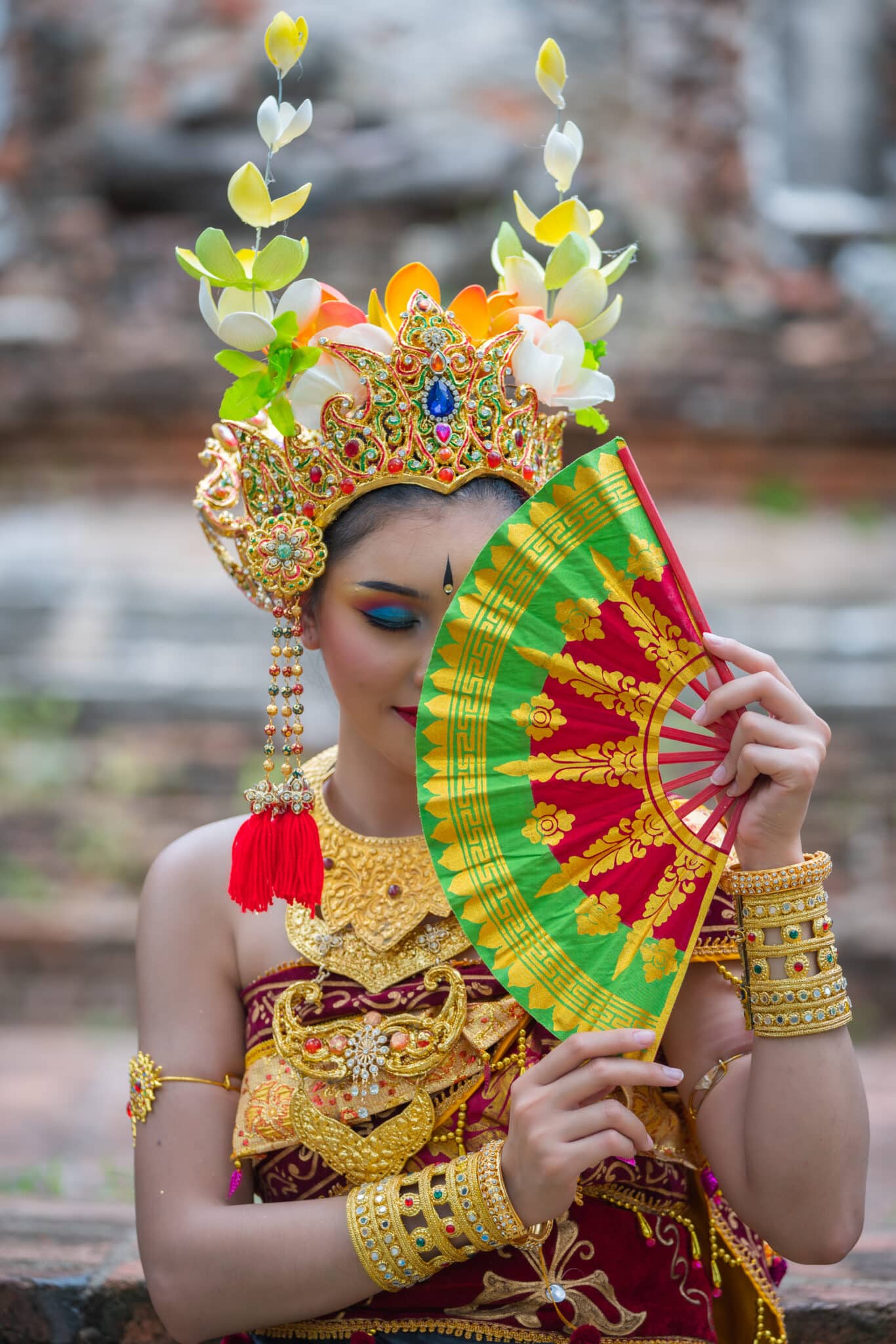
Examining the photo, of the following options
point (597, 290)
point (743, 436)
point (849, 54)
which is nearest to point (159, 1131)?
point (597, 290)

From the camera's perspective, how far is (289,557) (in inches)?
70.0

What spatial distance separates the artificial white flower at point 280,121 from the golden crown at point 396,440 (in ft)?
0.89

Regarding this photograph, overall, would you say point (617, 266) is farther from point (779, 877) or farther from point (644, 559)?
point (779, 877)

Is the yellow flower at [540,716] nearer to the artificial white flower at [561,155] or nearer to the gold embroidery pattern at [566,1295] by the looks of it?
the gold embroidery pattern at [566,1295]

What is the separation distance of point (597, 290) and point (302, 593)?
2.03ft

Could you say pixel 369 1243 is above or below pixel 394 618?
below

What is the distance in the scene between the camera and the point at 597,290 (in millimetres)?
1915

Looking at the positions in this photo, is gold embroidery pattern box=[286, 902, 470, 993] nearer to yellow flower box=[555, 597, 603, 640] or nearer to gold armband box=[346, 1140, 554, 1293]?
gold armband box=[346, 1140, 554, 1293]

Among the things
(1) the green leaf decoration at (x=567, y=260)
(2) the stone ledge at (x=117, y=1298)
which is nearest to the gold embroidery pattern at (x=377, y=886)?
(1) the green leaf decoration at (x=567, y=260)

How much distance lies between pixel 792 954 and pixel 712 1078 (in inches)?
11.1

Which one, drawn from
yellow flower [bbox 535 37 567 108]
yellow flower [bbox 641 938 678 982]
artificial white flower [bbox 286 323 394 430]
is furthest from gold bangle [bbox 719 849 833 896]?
yellow flower [bbox 535 37 567 108]

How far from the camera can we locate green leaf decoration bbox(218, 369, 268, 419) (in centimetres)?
175

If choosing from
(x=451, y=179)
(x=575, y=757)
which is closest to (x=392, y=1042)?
(x=575, y=757)

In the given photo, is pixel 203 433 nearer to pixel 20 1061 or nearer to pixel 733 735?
pixel 20 1061
